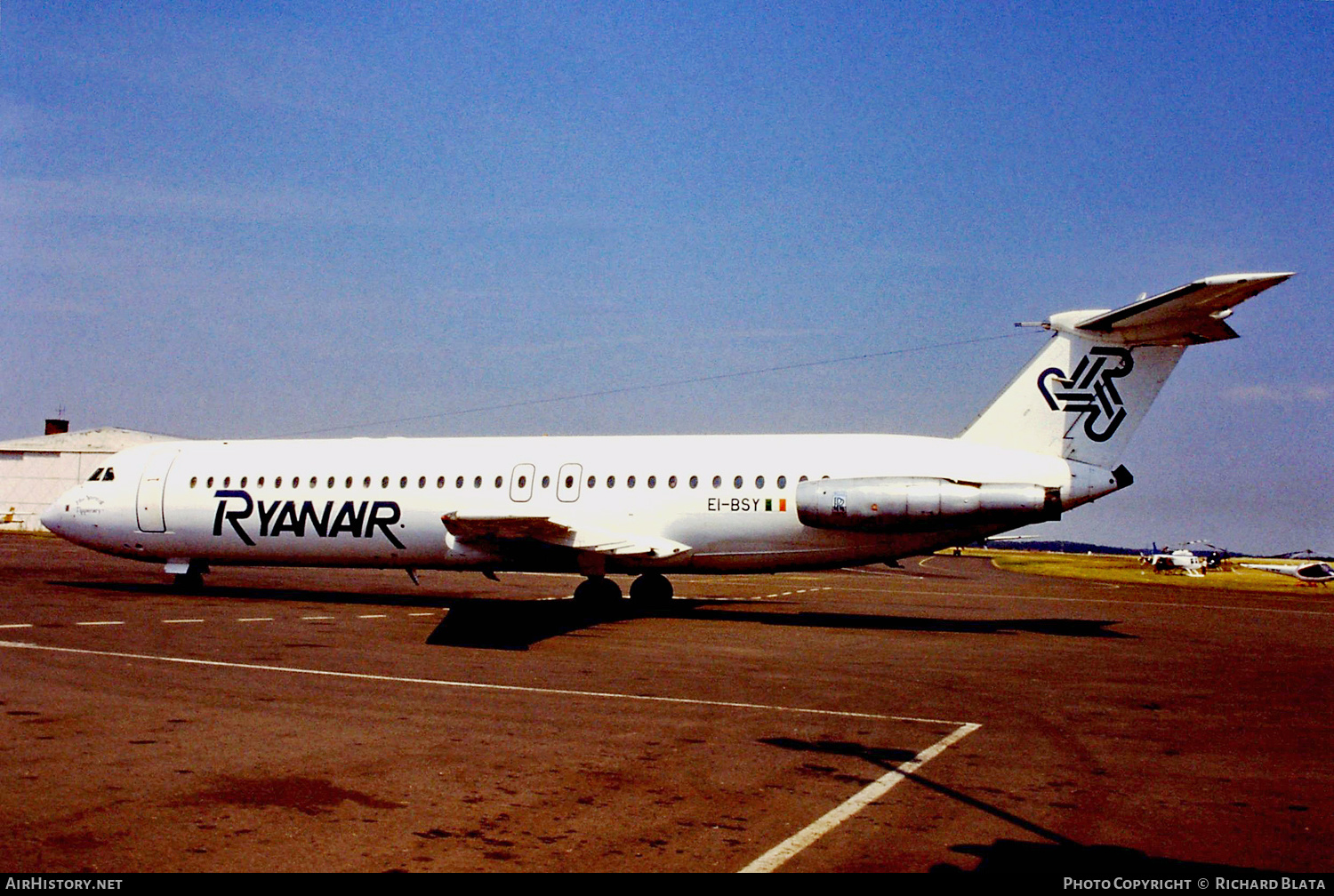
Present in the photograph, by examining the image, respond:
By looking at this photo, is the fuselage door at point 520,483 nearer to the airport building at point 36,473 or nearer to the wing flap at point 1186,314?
the wing flap at point 1186,314

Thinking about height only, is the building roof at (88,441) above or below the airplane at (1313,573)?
above

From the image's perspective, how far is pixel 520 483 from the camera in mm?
22469

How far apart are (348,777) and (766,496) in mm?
13576

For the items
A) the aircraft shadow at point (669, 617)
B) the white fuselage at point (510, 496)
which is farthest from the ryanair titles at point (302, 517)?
the aircraft shadow at point (669, 617)

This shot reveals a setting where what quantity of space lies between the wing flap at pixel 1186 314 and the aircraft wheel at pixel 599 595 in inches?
411

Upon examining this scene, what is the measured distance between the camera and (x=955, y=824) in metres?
6.59

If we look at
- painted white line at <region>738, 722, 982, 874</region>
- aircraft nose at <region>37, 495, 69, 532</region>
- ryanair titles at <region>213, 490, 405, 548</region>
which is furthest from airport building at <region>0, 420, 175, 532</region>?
painted white line at <region>738, 722, 982, 874</region>

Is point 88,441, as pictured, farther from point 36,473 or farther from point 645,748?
point 645,748

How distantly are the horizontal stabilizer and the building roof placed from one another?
74033 mm

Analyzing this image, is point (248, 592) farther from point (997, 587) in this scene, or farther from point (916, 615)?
point (997, 587)

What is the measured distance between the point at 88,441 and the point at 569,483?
70.5 m

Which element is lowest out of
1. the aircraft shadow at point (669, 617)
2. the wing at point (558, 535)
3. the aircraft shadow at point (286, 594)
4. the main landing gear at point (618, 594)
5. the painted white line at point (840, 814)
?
the painted white line at point (840, 814)

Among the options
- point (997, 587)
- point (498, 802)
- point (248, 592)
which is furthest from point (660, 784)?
point (997, 587)

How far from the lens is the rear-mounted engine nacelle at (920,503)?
18391mm
